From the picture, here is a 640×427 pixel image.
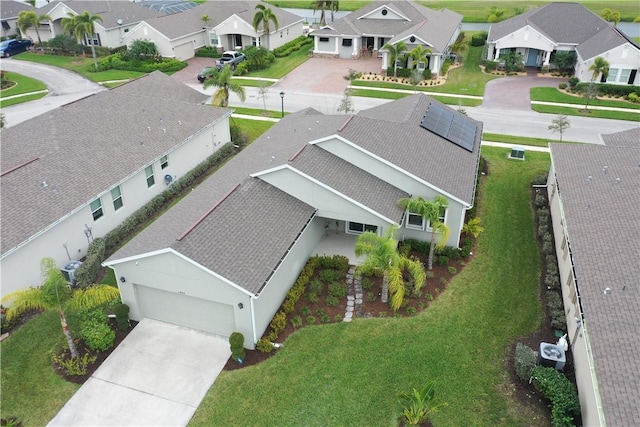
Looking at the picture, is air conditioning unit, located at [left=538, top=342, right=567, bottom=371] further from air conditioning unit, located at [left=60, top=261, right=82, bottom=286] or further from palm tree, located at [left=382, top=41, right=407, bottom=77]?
palm tree, located at [left=382, top=41, right=407, bottom=77]

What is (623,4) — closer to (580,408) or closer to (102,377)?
(580,408)

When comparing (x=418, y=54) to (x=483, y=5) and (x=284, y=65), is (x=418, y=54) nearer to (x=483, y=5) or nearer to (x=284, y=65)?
(x=284, y=65)

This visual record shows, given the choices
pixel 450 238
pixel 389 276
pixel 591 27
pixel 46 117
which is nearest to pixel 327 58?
pixel 591 27

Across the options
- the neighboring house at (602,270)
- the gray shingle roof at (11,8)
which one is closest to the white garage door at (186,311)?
the neighboring house at (602,270)

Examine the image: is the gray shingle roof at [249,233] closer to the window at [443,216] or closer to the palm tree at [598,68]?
the window at [443,216]

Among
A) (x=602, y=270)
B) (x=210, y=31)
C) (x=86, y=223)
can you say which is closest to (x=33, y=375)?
(x=86, y=223)

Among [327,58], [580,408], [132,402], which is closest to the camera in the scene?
[580,408]
